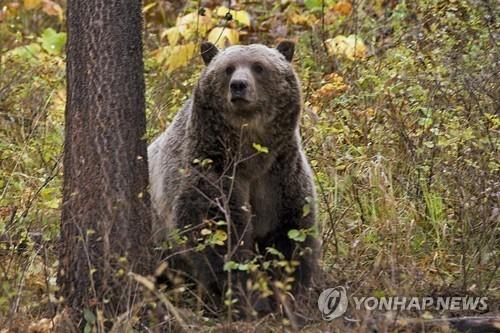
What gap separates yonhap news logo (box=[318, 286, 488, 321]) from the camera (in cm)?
547

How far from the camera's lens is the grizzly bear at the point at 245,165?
625cm

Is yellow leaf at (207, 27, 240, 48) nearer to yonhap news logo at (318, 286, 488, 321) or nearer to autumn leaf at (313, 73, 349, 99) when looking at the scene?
autumn leaf at (313, 73, 349, 99)

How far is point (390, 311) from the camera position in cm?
535

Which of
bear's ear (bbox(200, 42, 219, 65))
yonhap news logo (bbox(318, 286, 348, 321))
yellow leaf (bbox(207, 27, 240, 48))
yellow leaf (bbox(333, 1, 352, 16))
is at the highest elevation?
yellow leaf (bbox(333, 1, 352, 16))

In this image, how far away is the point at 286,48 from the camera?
6711 mm

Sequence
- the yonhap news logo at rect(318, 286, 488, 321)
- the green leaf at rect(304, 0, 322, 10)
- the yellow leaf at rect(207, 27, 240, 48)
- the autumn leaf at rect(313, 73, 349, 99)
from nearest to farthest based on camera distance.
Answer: the yonhap news logo at rect(318, 286, 488, 321) < the autumn leaf at rect(313, 73, 349, 99) < the yellow leaf at rect(207, 27, 240, 48) < the green leaf at rect(304, 0, 322, 10)

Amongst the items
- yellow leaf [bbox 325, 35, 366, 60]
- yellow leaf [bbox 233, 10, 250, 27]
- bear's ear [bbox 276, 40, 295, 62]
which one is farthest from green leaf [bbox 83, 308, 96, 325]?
yellow leaf [bbox 325, 35, 366, 60]

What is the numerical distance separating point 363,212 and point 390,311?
1783 mm

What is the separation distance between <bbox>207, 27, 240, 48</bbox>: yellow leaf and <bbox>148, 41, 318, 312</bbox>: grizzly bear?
2.33m

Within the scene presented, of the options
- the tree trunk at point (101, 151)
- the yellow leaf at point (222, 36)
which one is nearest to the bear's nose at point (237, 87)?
the tree trunk at point (101, 151)

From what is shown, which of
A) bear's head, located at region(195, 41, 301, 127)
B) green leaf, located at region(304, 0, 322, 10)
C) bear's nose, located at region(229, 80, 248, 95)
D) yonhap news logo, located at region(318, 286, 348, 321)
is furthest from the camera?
green leaf, located at region(304, 0, 322, 10)

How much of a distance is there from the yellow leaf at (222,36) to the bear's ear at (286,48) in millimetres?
2086

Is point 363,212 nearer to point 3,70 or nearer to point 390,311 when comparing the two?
point 390,311

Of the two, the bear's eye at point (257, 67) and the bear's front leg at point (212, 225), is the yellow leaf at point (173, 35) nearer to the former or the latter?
the bear's eye at point (257, 67)
